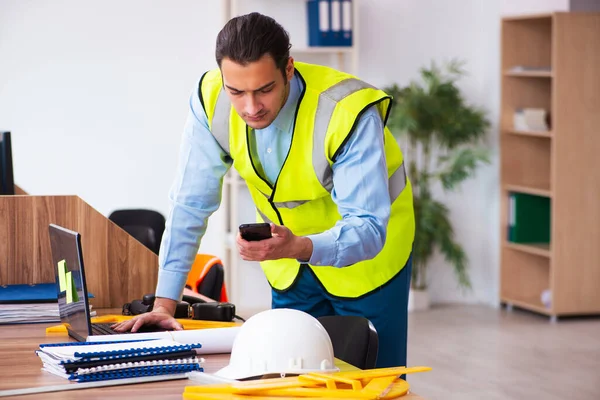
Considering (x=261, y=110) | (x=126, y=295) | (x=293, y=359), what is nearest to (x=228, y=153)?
(x=261, y=110)

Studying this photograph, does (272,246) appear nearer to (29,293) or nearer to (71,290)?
(71,290)

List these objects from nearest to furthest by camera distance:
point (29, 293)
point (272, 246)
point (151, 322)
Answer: point (272, 246), point (151, 322), point (29, 293)

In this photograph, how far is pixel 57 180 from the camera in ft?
19.5

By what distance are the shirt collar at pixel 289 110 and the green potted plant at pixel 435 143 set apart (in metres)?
3.78

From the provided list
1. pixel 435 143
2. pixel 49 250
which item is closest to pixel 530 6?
pixel 435 143

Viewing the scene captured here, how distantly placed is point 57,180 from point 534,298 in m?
3.29

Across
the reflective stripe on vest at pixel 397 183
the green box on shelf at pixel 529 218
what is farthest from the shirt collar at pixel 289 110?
the green box on shelf at pixel 529 218

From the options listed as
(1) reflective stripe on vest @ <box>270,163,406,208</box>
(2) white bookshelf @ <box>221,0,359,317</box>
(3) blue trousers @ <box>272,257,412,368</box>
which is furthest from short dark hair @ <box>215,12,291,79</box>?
(2) white bookshelf @ <box>221,0,359,317</box>

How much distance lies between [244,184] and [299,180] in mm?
3956

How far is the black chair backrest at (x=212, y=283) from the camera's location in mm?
3381

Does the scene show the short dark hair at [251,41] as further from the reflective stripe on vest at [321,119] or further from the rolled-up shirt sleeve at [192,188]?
the rolled-up shirt sleeve at [192,188]

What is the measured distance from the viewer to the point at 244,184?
631cm

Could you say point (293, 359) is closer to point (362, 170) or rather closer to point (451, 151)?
point (362, 170)

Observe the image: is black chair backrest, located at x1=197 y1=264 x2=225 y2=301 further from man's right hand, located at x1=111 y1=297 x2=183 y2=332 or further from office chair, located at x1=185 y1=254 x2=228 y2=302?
man's right hand, located at x1=111 y1=297 x2=183 y2=332
